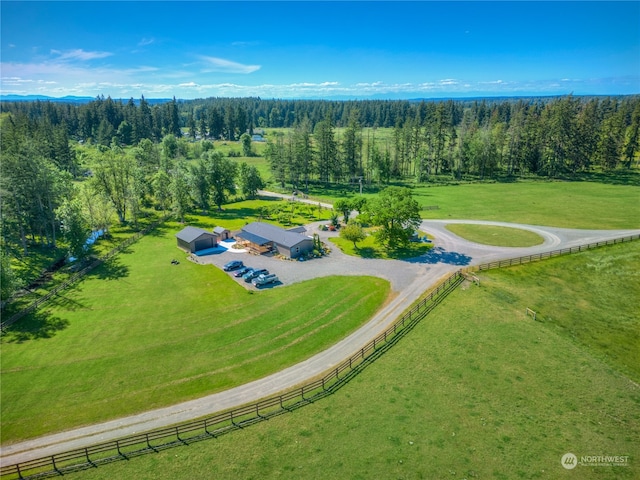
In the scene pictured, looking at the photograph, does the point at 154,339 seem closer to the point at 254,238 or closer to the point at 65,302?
the point at 65,302

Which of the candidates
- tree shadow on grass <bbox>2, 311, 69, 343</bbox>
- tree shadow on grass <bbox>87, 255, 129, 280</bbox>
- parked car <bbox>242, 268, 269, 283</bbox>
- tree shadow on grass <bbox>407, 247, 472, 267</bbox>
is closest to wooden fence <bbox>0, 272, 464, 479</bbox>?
tree shadow on grass <bbox>2, 311, 69, 343</bbox>

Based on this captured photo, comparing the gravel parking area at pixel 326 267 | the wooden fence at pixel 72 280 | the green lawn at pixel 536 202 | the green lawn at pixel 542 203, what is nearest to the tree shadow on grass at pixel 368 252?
the gravel parking area at pixel 326 267

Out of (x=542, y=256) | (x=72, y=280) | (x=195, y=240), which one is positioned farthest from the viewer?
(x=195, y=240)

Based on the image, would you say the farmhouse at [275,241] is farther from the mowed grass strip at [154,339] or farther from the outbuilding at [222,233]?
the mowed grass strip at [154,339]

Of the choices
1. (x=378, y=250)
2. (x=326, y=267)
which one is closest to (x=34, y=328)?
(x=326, y=267)

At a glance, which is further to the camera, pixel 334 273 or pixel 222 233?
pixel 222 233

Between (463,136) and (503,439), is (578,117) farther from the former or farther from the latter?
(503,439)
